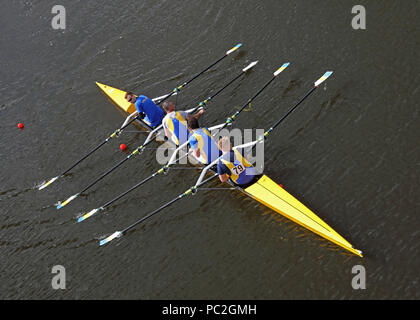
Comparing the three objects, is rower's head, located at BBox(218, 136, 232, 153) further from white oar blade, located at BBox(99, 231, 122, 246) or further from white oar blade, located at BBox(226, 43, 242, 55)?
white oar blade, located at BBox(226, 43, 242, 55)

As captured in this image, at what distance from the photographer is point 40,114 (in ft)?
42.2

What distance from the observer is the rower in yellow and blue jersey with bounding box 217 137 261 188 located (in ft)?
29.5

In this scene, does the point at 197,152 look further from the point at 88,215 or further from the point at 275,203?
the point at 88,215

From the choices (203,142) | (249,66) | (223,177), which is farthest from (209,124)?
(223,177)

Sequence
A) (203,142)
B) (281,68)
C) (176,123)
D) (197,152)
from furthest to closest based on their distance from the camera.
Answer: (281,68)
(176,123)
(197,152)
(203,142)

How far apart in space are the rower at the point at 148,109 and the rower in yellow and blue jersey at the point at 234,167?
3024 millimetres

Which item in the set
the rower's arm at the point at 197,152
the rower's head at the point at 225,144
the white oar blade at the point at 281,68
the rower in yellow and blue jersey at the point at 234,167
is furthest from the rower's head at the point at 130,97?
the white oar blade at the point at 281,68

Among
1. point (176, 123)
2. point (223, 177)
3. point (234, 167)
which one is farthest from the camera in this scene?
point (176, 123)

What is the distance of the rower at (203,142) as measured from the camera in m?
9.76

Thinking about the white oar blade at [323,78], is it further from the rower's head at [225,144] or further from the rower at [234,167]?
the rower's head at [225,144]

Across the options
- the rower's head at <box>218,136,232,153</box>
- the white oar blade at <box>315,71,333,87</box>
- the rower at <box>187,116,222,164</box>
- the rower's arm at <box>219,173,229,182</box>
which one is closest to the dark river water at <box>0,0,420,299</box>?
the white oar blade at <box>315,71,333,87</box>

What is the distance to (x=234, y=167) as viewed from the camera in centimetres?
920

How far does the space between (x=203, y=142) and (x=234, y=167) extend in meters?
1.09
